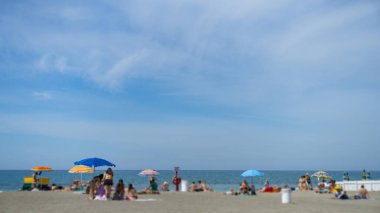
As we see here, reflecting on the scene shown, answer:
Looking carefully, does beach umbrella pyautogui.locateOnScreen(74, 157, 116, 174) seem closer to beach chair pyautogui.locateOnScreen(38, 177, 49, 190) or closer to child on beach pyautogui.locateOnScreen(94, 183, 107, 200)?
beach chair pyautogui.locateOnScreen(38, 177, 49, 190)

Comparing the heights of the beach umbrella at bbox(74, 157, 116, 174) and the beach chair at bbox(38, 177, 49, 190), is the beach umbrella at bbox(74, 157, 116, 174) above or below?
above

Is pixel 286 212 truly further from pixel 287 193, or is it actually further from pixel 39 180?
pixel 39 180

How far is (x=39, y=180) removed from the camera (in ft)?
88.4

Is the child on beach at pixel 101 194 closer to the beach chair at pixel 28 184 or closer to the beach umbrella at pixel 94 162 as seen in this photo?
the beach umbrella at pixel 94 162

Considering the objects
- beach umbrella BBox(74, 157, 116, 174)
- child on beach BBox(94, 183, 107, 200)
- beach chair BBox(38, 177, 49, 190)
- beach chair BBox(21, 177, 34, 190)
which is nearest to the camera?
child on beach BBox(94, 183, 107, 200)

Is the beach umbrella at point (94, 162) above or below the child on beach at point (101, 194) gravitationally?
above

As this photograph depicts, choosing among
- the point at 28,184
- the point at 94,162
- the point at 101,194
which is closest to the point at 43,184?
the point at 28,184

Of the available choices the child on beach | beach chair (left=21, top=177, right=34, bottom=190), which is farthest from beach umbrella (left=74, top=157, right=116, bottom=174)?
the child on beach

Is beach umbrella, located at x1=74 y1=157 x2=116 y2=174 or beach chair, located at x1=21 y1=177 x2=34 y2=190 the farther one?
beach chair, located at x1=21 y1=177 x2=34 y2=190

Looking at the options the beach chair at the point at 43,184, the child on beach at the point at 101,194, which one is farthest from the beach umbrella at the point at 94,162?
the child on beach at the point at 101,194

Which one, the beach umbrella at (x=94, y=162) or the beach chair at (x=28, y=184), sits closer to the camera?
the beach umbrella at (x=94, y=162)

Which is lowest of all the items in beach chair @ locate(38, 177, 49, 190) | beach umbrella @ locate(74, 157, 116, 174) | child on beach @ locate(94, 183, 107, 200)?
child on beach @ locate(94, 183, 107, 200)

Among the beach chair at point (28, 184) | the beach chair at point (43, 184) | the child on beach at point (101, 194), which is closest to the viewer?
the child on beach at point (101, 194)

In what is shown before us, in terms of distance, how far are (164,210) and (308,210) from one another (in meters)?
5.38
